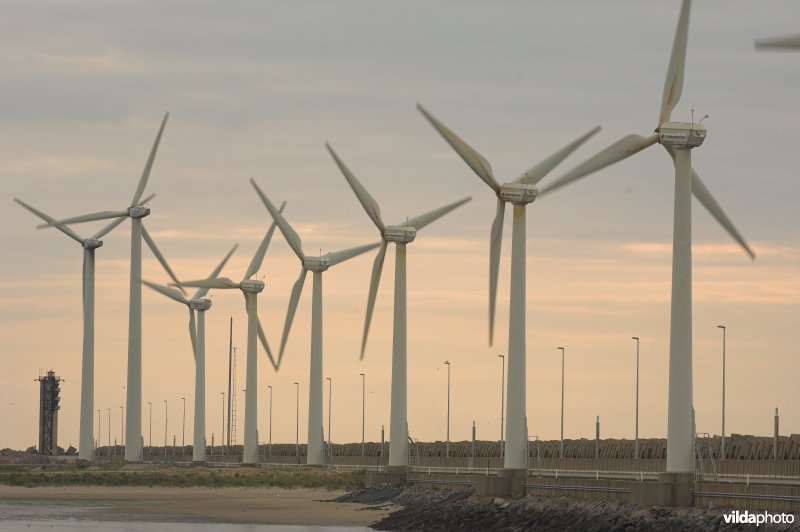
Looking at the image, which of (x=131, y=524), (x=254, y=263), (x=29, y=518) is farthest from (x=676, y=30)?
(x=254, y=263)


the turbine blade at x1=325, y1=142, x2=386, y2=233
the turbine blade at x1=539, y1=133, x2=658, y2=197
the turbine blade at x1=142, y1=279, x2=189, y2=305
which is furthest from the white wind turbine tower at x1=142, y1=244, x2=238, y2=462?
the turbine blade at x1=539, y1=133, x2=658, y2=197

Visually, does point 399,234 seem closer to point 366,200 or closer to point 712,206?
point 366,200

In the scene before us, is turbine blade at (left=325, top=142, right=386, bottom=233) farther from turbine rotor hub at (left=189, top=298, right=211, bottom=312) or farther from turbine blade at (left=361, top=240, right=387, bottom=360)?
turbine rotor hub at (left=189, top=298, right=211, bottom=312)

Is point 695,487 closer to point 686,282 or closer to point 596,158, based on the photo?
point 686,282

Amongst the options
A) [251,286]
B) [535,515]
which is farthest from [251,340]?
[535,515]

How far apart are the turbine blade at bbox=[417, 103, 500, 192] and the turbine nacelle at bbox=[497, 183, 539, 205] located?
67 cm

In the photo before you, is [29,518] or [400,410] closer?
[29,518]

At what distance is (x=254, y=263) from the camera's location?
155 metres

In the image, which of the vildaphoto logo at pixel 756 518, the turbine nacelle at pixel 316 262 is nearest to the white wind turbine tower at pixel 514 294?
the vildaphoto logo at pixel 756 518

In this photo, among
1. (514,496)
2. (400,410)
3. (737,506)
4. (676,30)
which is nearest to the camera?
(737,506)

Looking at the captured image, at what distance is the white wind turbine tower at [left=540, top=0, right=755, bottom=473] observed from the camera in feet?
231

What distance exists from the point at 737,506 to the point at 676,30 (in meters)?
23.4

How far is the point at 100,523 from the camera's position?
98.2 meters

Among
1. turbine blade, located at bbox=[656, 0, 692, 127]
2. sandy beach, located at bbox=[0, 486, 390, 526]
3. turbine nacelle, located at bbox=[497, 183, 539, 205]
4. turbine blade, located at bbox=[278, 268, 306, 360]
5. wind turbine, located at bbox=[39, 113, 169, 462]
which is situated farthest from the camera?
wind turbine, located at bbox=[39, 113, 169, 462]
